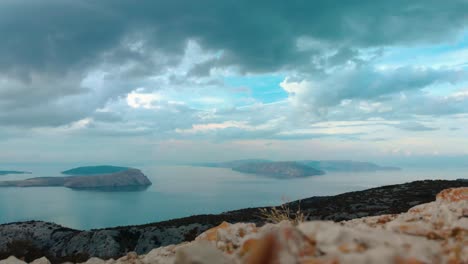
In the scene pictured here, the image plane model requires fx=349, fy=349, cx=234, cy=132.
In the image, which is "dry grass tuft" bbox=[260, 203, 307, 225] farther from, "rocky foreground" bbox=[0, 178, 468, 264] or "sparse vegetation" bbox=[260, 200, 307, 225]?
"rocky foreground" bbox=[0, 178, 468, 264]

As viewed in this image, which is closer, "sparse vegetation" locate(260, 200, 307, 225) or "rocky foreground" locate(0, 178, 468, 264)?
"rocky foreground" locate(0, 178, 468, 264)

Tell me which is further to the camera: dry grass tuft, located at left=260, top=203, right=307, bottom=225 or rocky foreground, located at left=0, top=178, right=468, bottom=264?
dry grass tuft, located at left=260, top=203, right=307, bottom=225

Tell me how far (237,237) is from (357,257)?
431cm

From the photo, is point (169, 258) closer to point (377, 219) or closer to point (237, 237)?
point (237, 237)

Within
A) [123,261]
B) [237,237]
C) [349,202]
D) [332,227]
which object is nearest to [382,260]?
[332,227]

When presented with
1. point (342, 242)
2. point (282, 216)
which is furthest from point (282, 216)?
point (342, 242)

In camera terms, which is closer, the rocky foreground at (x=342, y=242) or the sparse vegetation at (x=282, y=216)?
the rocky foreground at (x=342, y=242)

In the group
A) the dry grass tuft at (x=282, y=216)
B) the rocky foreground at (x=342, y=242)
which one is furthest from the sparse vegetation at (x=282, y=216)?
the rocky foreground at (x=342, y=242)

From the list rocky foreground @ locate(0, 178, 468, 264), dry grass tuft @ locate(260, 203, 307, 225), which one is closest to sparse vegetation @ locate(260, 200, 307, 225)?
dry grass tuft @ locate(260, 203, 307, 225)

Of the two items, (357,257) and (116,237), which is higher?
(357,257)

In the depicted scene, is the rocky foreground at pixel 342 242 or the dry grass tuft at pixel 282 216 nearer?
the rocky foreground at pixel 342 242

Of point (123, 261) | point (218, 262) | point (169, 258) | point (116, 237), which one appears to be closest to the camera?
point (218, 262)

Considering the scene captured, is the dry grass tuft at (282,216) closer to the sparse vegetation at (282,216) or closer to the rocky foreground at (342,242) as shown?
the sparse vegetation at (282,216)

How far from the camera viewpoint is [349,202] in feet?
180
